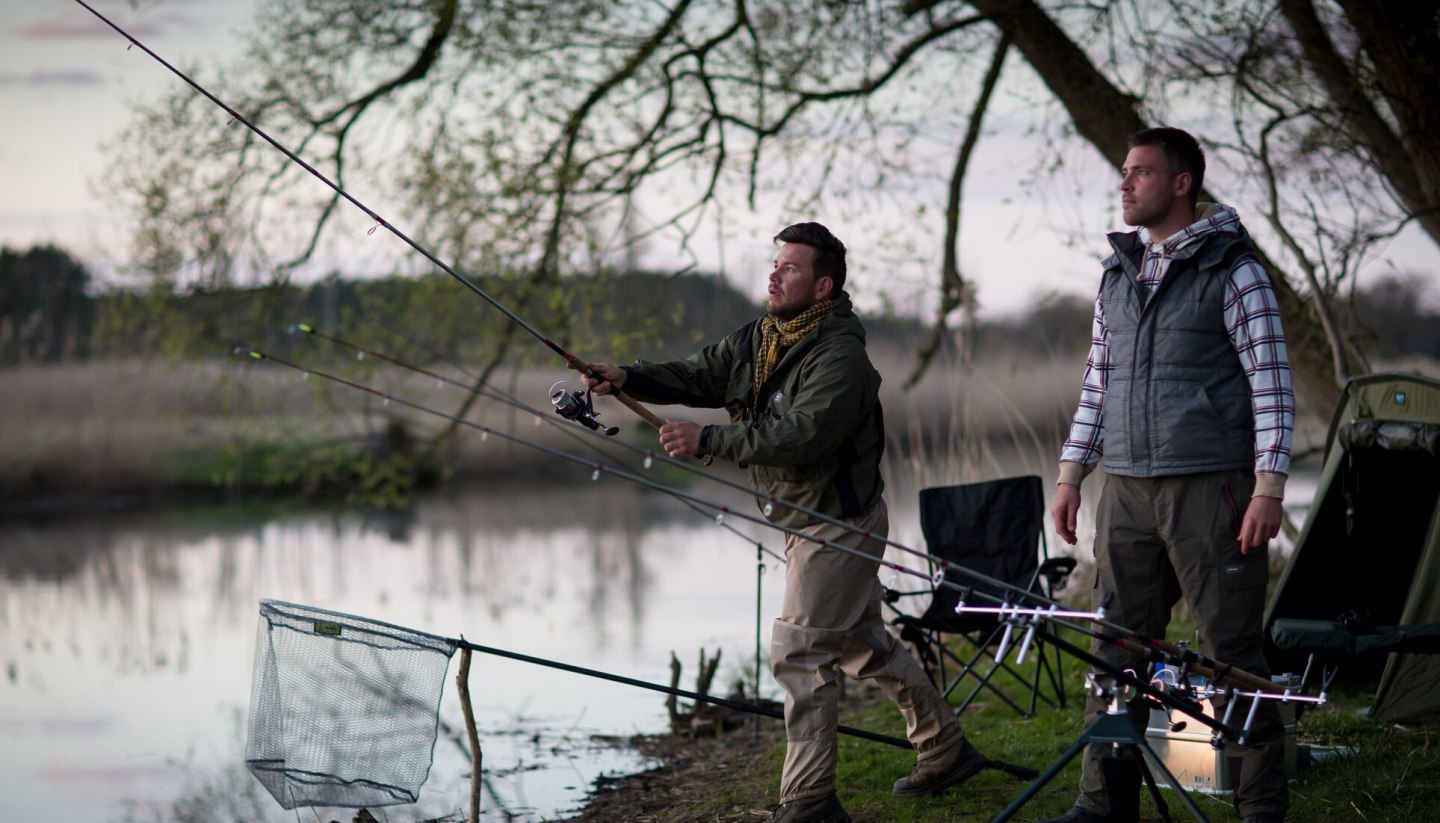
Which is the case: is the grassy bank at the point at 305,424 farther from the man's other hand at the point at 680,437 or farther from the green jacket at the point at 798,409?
the man's other hand at the point at 680,437

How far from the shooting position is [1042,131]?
713cm

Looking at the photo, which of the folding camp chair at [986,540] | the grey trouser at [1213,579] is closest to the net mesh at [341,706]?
the grey trouser at [1213,579]

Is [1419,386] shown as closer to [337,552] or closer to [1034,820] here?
[1034,820]

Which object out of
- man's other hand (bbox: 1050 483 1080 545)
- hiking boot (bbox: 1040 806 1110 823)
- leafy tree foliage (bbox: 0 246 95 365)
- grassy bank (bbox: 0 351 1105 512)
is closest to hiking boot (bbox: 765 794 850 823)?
hiking boot (bbox: 1040 806 1110 823)

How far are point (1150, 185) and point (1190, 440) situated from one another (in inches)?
22.2

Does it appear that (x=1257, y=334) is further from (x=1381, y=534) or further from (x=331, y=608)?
(x=331, y=608)

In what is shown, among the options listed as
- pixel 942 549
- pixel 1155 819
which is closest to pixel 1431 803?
pixel 1155 819

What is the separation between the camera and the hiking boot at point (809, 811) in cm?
327

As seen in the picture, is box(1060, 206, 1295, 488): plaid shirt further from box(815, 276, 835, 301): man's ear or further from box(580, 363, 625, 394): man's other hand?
box(580, 363, 625, 394): man's other hand

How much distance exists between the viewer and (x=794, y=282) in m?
3.31

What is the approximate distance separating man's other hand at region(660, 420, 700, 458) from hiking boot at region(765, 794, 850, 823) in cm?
91

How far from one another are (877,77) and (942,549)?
369 centimetres

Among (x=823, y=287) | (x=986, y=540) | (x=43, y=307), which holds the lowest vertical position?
(x=986, y=540)

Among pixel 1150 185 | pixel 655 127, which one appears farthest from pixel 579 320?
pixel 1150 185
